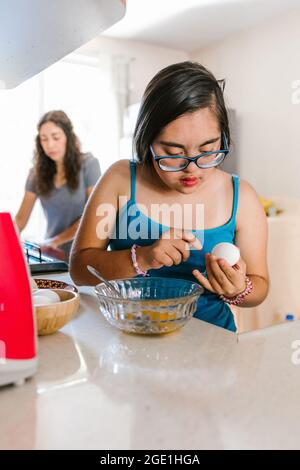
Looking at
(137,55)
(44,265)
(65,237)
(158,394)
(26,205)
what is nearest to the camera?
(158,394)

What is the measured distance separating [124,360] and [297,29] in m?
2.86

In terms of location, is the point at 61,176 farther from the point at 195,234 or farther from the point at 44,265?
the point at 195,234

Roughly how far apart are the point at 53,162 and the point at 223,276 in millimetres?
1831

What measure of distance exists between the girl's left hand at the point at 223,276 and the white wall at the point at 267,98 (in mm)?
2378

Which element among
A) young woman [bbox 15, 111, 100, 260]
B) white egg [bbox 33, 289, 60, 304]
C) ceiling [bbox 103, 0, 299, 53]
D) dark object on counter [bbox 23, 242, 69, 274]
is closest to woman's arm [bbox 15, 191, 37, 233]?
young woman [bbox 15, 111, 100, 260]

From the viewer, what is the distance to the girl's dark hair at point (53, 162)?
7.64ft

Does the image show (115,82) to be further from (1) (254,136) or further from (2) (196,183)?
(2) (196,183)

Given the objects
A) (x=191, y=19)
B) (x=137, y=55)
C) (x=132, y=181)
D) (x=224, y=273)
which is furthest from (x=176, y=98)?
(x=137, y=55)

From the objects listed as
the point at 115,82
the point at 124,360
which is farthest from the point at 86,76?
the point at 124,360

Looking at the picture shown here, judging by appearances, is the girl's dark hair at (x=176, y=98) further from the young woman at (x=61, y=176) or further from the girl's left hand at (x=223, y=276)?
the young woman at (x=61, y=176)

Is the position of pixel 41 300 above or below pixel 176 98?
below

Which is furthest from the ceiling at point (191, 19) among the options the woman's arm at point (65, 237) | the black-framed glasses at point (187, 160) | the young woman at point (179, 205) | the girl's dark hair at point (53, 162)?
the black-framed glasses at point (187, 160)

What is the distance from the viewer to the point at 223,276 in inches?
28.5

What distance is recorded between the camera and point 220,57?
132 inches
